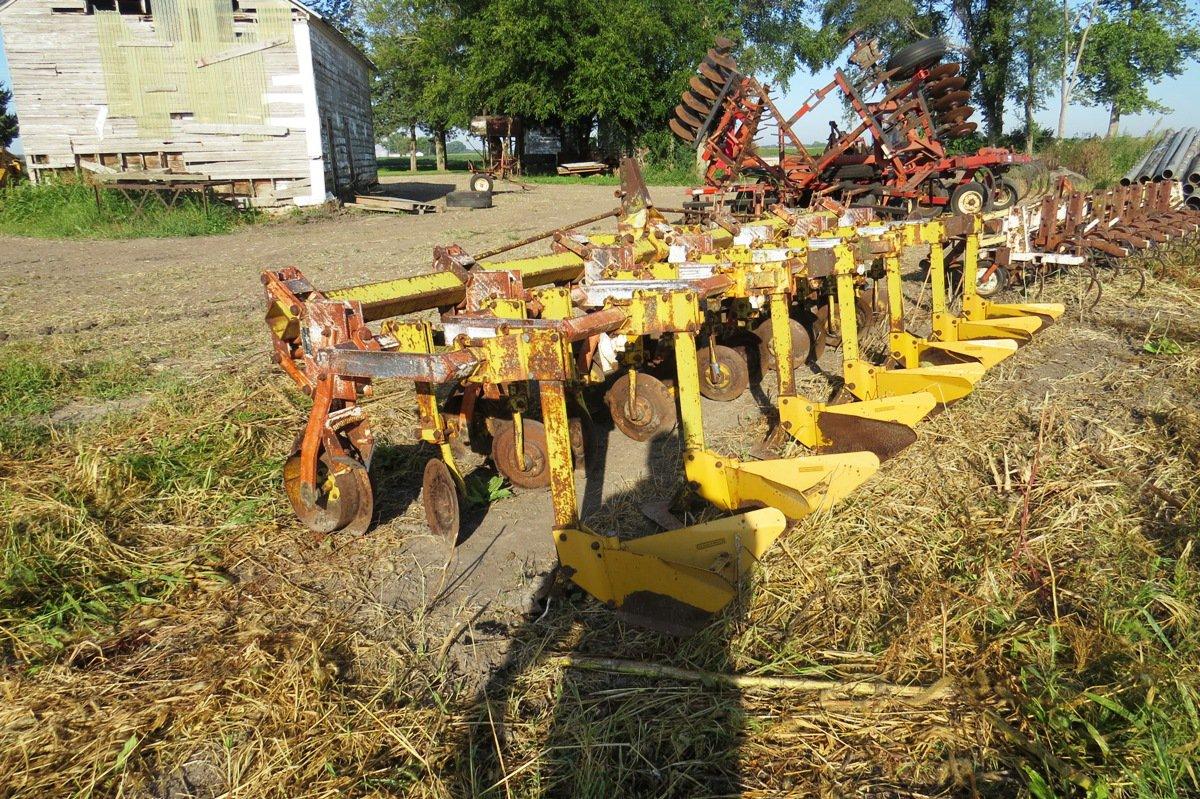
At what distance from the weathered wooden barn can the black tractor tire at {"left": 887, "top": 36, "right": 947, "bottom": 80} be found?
14.3 metres

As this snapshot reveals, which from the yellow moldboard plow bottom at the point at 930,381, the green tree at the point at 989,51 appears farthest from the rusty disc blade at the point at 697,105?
the green tree at the point at 989,51

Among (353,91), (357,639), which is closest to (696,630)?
(357,639)

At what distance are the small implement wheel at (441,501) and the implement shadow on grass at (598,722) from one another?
2.88ft

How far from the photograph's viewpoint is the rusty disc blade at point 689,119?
40.1 ft

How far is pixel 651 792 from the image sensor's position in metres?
2.41

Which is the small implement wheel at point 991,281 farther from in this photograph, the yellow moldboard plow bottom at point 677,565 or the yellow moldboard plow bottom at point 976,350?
the yellow moldboard plow bottom at point 677,565

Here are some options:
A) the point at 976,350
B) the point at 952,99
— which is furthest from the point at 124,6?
the point at 976,350

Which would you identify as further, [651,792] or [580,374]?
[580,374]

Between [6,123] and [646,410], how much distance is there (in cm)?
4127

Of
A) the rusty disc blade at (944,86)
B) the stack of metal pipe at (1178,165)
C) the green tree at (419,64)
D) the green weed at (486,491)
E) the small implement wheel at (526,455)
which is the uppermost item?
the green tree at (419,64)

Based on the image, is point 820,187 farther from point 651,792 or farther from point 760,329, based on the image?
point 651,792

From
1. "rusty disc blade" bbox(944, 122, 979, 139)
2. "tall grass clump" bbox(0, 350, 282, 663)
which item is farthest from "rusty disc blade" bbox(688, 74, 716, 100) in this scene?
"tall grass clump" bbox(0, 350, 282, 663)

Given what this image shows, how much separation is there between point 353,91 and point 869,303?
22.0m

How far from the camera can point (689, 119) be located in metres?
12.3
